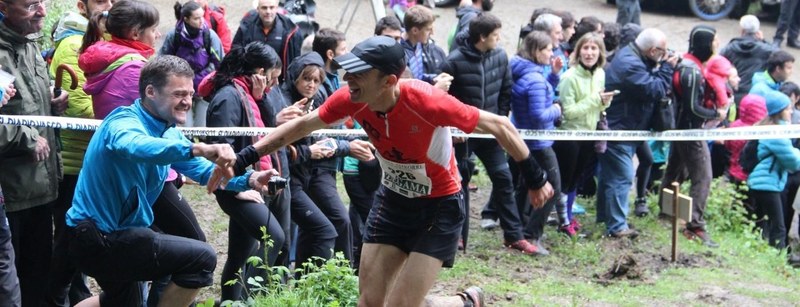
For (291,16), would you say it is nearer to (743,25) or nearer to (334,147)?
(334,147)

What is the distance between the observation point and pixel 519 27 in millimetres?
19719

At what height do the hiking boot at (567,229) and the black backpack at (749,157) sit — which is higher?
the black backpack at (749,157)

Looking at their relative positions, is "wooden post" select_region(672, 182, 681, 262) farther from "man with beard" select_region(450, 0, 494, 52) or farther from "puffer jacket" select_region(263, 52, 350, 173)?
"puffer jacket" select_region(263, 52, 350, 173)

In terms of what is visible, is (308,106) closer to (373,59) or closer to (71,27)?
(71,27)

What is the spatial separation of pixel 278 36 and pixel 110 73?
4.63 meters

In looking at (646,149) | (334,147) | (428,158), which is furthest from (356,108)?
(646,149)

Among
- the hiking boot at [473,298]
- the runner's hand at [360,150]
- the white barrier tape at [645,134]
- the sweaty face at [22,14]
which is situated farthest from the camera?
the white barrier tape at [645,134]

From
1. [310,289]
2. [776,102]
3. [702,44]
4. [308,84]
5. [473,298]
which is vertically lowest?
[473,298]

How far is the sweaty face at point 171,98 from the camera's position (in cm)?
559

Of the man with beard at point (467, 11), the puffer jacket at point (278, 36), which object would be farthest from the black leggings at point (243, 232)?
the man with beard at point (467, 11)

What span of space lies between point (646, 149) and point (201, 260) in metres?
6.71

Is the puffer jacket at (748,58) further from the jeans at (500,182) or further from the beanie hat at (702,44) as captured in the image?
the jeans at (500,182)

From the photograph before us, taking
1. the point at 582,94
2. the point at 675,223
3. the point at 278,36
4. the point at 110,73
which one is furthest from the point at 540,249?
the point at 110,73

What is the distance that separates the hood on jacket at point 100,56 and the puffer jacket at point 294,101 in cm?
115
